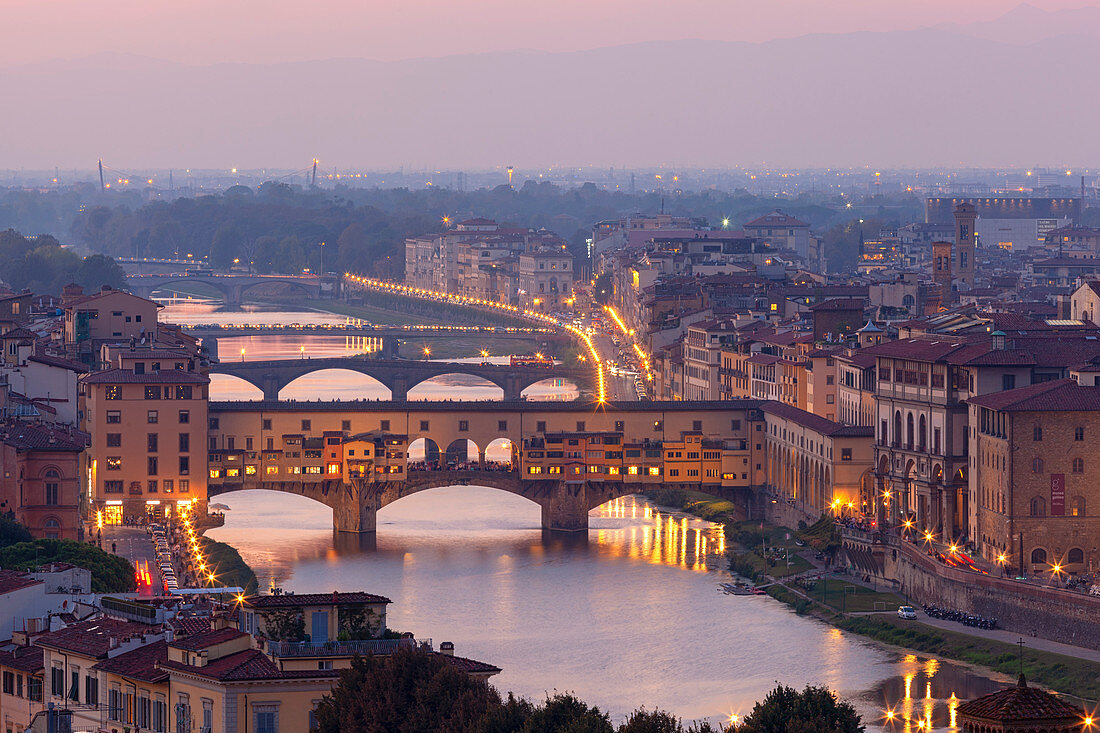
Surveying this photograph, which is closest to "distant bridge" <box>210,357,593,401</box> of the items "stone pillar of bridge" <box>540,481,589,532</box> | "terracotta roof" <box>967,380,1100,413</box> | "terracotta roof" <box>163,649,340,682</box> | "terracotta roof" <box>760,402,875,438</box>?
"terracotta roof" <box>760,402,875,438</box>

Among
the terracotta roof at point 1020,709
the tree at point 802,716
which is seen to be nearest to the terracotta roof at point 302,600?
the tree at point 802,716

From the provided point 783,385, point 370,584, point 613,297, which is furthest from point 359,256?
point 370,584

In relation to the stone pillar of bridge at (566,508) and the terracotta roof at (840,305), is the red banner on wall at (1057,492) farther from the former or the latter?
the terracotta roof at (840,305)

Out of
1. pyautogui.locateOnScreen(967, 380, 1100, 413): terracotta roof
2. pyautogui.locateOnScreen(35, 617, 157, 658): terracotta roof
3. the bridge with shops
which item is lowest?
the bridge with shops

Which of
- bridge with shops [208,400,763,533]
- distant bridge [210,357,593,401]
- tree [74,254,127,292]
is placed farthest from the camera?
tree [74,254,127,292]

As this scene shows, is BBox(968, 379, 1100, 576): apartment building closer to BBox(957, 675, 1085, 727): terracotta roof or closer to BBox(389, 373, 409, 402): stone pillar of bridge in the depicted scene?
BBox(957, 675, 1085, 727): terracotta roof
